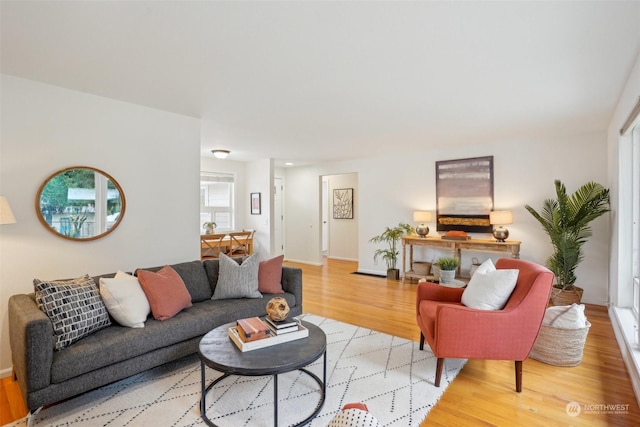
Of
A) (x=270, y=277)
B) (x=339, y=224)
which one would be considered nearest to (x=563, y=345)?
(x=270, y=277)

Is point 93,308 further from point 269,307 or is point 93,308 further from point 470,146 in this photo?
point 470,146

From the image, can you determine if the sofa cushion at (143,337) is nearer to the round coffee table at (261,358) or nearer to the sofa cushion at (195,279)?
the sofa cushion at (195,279)

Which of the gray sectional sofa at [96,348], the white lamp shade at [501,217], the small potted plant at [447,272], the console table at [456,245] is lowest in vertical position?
the gray sectional sofa at [96,348]

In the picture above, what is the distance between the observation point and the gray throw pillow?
3088mm

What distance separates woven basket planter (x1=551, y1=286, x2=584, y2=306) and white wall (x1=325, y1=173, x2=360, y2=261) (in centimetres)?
455

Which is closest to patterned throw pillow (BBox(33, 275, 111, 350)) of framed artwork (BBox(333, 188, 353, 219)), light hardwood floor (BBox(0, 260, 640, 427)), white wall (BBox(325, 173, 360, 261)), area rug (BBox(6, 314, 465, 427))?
area rug (BBox(6, 314, 465, 427))

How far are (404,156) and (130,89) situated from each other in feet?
14.8

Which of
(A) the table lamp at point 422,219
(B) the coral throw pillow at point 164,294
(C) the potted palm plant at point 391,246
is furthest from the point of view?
(C) the potted palm plant at point 391,246

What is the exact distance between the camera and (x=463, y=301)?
260 centimetres

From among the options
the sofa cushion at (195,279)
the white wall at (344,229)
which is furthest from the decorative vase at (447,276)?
the white wall at (344,229)

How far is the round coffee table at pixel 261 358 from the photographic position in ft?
5.83

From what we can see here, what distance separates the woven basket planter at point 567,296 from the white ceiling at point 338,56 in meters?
2.07

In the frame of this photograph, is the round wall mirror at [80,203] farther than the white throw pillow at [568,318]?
Yes

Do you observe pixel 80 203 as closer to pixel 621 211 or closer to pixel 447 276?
pixel 447 276
